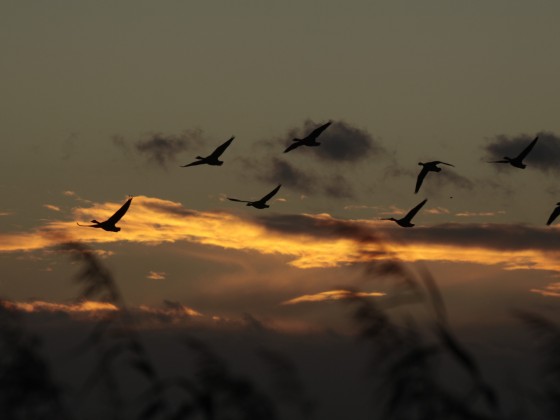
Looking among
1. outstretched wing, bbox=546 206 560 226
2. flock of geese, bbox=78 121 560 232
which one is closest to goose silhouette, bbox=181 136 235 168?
flock of geese, bbox=78 121 560 232

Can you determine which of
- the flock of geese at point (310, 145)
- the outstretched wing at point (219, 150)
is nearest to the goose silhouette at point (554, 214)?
the flock of geese at point (310, 145)

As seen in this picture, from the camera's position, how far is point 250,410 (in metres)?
10.2

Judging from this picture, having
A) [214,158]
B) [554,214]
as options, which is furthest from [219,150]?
[554,214]

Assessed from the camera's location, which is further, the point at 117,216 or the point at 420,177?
the point at 420,177

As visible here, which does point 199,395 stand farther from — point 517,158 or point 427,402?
point 517,158

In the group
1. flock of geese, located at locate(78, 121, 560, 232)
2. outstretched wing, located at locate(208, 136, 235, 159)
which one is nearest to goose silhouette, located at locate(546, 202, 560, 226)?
flock of geese, located at locate(78, 121, 560, 232)

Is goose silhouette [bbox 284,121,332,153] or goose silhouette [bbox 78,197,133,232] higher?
goose silhouette [bbox 284,121,332,153]

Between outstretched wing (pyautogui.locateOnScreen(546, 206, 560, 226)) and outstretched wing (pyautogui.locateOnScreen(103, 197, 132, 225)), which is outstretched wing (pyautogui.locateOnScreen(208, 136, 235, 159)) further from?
outstretched wing (pyautogui.locateOnScreen(546, 206, 560, 226))

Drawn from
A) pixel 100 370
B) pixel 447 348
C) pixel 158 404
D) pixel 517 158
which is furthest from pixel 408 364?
pixel 517 158

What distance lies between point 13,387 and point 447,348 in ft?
15.5

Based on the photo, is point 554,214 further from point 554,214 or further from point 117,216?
point 117,216

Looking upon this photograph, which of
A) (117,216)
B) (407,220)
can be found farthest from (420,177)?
(117,216)

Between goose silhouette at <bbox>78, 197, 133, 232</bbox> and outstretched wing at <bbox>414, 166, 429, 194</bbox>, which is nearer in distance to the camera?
goose silhouette at <bbox>78, 197, 133, 232</bbox>

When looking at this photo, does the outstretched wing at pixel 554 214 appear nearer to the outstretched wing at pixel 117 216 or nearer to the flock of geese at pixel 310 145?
the flock of geese at pixel 310 145
